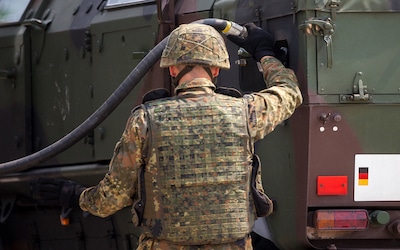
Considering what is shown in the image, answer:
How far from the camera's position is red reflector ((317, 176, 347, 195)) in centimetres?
492

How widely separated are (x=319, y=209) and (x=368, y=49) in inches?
32.5

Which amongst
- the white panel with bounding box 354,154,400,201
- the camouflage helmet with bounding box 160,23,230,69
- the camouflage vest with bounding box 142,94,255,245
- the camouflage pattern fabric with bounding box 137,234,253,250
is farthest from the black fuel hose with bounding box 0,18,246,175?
the camouflage pattern fabric with bounding box 137,234,253,250

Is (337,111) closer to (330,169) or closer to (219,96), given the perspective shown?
(330,169)

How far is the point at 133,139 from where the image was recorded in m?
4.18

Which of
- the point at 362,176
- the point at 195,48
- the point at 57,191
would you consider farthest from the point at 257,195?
the point at 57,191

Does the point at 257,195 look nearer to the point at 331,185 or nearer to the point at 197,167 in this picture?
the point at 197,167

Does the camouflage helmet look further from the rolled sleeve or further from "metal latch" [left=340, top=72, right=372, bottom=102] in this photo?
"metal latch" [left=340, top=72, right=372, bottom=102]

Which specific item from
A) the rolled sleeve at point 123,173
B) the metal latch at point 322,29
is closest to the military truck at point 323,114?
the metal latch at point 322,29

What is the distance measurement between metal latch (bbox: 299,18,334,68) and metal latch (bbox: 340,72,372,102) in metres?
0.16

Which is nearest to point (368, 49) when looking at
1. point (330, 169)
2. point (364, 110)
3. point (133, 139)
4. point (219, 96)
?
point (364, 110)

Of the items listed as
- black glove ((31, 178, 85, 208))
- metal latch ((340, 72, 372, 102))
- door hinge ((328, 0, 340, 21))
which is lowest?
black glove ((31, 178, 85, 208))

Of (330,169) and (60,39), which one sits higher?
(60,39)

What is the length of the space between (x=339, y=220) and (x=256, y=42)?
965 mm

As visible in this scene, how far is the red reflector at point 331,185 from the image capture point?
4.92m
